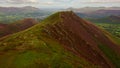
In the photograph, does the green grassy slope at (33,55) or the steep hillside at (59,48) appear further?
the steep hillside at (59,48)

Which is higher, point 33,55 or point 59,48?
point 33,55

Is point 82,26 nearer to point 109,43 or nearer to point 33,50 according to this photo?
point 109,43

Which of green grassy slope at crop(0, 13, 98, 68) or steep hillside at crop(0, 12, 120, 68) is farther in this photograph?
steep hillside at crop(0, 12, 120, 68)

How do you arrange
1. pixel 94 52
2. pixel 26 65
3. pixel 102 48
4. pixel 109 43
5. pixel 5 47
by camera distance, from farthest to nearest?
pixel 109 43 < pixel 102 48 < pixel 94 52 < pixel 5 47 < pixel 26 65

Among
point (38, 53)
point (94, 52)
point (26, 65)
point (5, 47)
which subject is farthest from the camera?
point (94, 52)

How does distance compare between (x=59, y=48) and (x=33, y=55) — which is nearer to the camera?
(x=33, y=55)

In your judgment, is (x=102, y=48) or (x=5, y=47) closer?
(x=5, y=47)

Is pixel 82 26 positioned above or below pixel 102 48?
above

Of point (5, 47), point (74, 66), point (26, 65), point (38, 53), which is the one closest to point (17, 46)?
point (5, 47)
